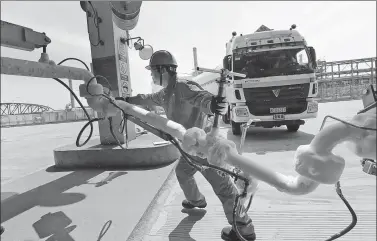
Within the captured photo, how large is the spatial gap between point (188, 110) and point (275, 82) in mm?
3972

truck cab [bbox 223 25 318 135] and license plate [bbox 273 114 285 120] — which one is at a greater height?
truck cab [bbox 223 25 318 135]

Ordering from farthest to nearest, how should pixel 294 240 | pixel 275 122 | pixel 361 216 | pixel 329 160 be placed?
pixel 275 122
pixel 361 216
pixel 294 240
pixel 329 160

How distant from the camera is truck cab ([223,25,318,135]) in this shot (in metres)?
5.71

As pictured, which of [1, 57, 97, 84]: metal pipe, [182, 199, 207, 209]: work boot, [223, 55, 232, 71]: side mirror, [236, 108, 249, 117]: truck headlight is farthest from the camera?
[223, 55, 232, 71]: side mirror

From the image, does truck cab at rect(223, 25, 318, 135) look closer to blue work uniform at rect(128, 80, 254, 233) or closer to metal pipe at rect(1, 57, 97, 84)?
blue work uniform at rect(128, 80, 254, 233)

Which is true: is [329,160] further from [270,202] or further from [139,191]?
[139,191]

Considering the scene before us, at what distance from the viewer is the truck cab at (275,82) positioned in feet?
18.7

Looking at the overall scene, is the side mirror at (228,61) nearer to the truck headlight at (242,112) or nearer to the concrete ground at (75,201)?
the truck headlight at (242,112)

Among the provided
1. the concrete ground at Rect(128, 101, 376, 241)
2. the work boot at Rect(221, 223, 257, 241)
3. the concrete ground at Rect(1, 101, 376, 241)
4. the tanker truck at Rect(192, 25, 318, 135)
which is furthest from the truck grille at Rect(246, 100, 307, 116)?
the work boot at Rect(221, 223, 257, 241)

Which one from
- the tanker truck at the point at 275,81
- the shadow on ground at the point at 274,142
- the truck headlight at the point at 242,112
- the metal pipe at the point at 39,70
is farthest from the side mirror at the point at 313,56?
the metal pipe at the point at 39,70

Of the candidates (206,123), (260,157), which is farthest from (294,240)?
(260,157)

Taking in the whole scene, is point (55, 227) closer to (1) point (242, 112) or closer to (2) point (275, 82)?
(1) point (242, 112)

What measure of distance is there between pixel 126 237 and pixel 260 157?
3.02 metres

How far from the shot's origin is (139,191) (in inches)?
123
